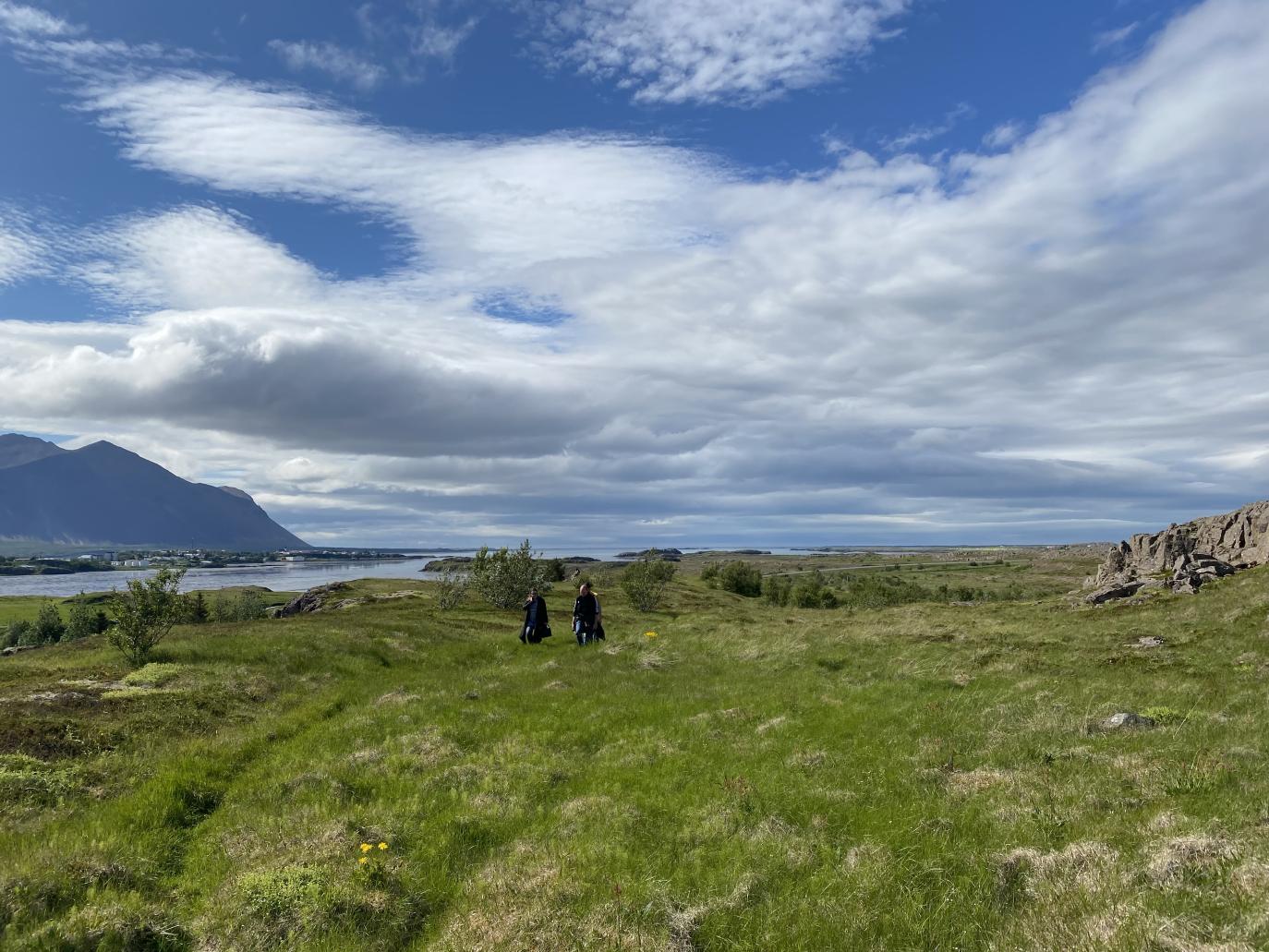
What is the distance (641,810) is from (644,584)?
65859 mm

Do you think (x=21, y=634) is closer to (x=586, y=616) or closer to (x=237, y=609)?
(x=237, y=609)

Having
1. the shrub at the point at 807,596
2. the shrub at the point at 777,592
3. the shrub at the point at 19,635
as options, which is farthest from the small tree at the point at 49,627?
the shrub at the point at 807,596

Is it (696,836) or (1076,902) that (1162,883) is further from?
(696,836)

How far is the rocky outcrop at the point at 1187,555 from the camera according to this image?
58.9m

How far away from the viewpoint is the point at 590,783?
14602 millimetres

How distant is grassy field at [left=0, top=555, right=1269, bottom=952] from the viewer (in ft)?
28.0

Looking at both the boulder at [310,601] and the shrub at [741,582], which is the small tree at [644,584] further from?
the shrub at [741,582]

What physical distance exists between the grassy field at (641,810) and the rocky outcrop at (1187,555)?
3650 centimetres

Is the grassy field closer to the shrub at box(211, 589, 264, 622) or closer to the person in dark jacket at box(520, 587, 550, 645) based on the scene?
the person in dark jacket at box(520, 587, 550, 645)

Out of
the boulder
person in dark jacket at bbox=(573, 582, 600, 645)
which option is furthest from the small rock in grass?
the boulder

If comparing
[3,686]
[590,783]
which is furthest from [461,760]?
[3,686]

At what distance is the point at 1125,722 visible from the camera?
653 inches

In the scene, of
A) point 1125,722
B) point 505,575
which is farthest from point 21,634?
point 1125,722

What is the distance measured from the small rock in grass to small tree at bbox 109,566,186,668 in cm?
3221
